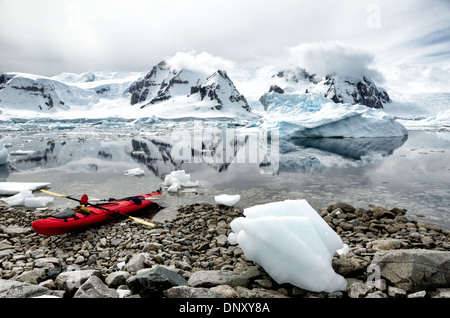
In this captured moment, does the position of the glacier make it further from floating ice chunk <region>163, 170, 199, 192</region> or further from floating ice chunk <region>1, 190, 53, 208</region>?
floating ice chunk <region>1, 190, 53, 208</region>

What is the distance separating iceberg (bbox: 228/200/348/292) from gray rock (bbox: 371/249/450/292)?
565 mm

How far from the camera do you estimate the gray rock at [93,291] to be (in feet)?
9.18

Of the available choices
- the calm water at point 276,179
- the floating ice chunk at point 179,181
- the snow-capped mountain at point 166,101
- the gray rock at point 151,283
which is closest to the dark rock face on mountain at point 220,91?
the snow-capped mountain at point 166,101

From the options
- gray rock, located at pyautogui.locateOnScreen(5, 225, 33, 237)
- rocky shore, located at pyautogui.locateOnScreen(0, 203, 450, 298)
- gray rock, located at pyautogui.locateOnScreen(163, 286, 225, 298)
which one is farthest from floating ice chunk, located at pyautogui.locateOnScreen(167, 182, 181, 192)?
gray rock, located at pyautogui.locateOnScreen(163, 286, 225, 298)

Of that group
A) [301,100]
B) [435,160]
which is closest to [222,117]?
[301,100]

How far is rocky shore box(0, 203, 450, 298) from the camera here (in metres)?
2.91

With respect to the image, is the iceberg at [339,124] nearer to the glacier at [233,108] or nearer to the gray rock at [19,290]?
the glacier at [233,108]

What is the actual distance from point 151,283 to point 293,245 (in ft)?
5.38

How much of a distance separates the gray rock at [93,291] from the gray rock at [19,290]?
0.41 metres

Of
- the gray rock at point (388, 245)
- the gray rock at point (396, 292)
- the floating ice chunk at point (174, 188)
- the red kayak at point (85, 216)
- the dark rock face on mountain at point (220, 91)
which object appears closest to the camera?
the gray rock at point (396, 292)

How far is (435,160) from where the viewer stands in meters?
15.4
